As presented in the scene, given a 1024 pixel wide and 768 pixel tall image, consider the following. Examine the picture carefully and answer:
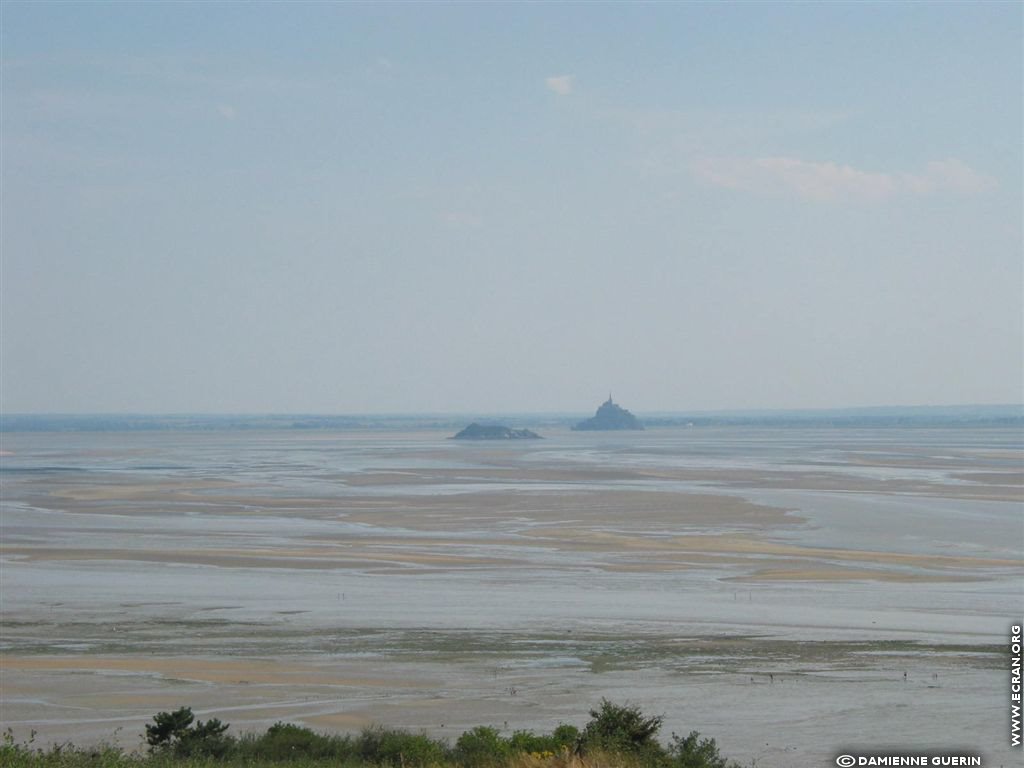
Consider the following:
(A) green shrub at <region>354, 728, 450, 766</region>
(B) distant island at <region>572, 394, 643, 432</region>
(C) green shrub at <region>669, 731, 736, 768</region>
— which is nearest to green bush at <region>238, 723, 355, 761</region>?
(A) green shrub at <region>354, 728, 450, 766</region>

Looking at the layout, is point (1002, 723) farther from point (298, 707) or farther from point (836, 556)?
point (836, 556)

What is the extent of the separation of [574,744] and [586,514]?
29.7 m

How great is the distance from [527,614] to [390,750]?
9999 millimetres

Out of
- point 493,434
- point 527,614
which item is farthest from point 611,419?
point 527,614

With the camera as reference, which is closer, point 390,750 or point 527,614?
point 390,750

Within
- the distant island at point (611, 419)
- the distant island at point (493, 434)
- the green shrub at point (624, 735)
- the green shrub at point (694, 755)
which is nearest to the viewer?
the green shrub at point (624, 735)

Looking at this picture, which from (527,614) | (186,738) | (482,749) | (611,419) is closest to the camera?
(482,749)

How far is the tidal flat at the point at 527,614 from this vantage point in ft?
48.3

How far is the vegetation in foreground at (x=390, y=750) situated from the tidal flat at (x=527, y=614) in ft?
7.04

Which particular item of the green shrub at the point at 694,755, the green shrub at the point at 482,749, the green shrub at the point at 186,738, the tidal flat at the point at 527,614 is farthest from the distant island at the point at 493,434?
the green shrub at the point at 482,749

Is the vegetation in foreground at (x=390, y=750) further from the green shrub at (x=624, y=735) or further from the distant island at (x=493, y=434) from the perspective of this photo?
the distant island at (x=493, y=434)

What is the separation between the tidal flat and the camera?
14727mm

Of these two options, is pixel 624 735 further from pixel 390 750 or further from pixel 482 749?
pixel 390 750

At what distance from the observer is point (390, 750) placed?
11.4m
